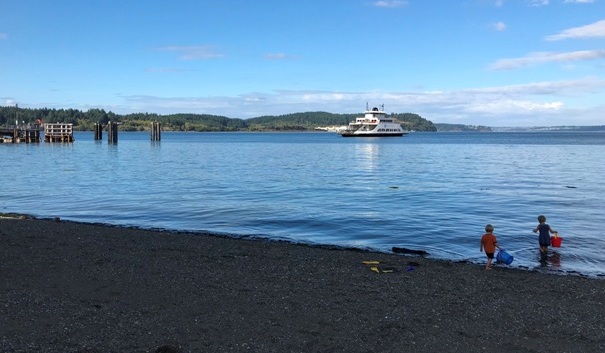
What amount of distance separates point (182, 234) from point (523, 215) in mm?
16679

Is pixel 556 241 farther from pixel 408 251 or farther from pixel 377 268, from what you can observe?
pixel 377 268

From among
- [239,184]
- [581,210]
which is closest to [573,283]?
[581,210]

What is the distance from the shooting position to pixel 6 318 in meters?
9.27

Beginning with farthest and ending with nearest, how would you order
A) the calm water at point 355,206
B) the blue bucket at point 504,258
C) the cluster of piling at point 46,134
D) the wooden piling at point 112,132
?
the wooden piling at point 112,132 → the cluster of piling at point 46,134 → the calm water at point 355,206 → the blue bucket at point 504,258

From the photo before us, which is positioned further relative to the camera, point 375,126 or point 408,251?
point 375,126

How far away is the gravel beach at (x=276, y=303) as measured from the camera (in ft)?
28.3

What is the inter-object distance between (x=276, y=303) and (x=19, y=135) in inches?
5313

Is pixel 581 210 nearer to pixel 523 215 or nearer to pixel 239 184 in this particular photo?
pixel 523 215

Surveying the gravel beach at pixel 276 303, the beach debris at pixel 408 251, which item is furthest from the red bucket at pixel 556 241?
the beach debris at pixel 408 251

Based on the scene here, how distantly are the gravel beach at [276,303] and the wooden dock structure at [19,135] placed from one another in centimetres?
12144

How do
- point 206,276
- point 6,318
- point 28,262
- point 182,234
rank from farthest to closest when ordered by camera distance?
point 182,234 → point 28,262 → point 206,276 → point 6,318

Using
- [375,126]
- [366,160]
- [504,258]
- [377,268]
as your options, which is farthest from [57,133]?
[504,258]

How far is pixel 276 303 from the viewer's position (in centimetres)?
1066

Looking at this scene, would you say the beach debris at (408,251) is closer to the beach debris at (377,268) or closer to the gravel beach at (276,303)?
the gravel beach at (276,303)
